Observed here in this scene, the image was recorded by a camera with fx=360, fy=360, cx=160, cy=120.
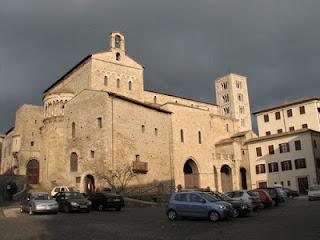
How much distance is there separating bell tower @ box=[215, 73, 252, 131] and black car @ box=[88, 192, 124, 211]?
231ft

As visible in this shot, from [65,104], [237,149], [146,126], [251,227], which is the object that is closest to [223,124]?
[237,149]

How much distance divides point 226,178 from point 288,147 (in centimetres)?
1004

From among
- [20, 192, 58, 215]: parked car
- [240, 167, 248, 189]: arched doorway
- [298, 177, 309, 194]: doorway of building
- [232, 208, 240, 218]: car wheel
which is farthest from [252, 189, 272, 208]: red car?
[240, 167, 248, 189]: arched doorway

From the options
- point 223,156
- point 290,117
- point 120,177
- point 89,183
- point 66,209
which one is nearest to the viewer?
point 66,209

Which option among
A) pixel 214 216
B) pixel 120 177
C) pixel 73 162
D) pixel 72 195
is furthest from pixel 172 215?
pixel 73 162

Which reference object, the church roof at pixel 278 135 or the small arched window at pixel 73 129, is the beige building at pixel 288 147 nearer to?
the church roof at pixel 278 135

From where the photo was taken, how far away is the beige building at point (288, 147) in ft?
156

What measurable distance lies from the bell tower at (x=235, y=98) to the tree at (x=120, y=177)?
59944 mm

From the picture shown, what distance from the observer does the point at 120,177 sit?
116 ft

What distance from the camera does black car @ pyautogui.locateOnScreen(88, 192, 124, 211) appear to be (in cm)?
2476

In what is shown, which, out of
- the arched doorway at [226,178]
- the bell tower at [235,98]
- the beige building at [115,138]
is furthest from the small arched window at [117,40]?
the bell tower at [235,98]

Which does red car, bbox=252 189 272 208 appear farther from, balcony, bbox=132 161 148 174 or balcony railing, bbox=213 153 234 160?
balcony railing, bbox=213 153 234 160

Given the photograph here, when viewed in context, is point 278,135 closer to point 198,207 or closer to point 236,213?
point 236,213

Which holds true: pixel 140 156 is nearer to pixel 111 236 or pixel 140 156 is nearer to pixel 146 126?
pixel 146 126
